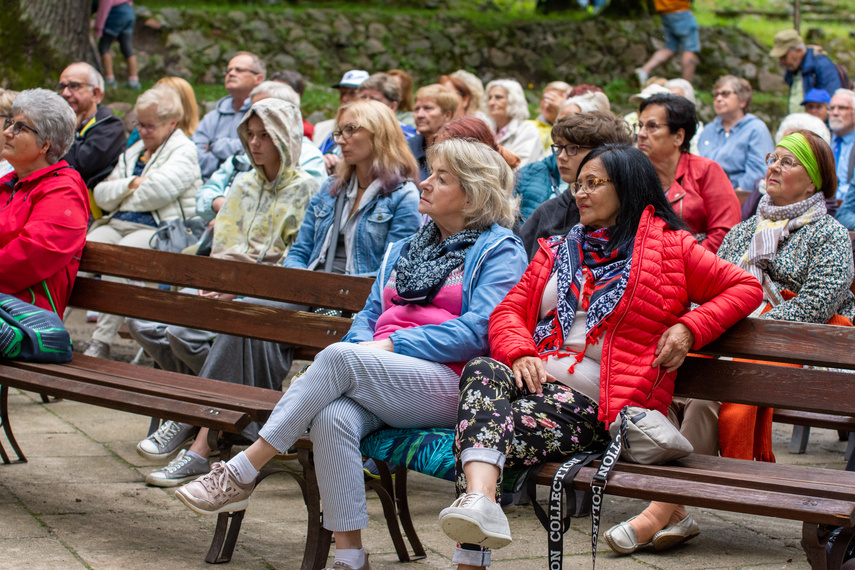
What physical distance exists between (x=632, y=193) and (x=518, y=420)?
0.92 metres

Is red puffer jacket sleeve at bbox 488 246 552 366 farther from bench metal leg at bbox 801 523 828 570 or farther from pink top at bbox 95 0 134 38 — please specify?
pink top at bbox 95 0 134 38

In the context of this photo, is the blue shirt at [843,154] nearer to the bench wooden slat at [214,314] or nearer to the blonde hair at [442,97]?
the blonde hair at [442,97]

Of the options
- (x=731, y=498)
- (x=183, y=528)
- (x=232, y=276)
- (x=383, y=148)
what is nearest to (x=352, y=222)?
(x=383, y=148)

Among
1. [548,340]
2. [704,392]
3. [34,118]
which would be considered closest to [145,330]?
[34,118]

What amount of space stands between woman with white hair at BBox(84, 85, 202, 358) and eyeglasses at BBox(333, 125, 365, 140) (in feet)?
6.40

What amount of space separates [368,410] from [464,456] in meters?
0.49

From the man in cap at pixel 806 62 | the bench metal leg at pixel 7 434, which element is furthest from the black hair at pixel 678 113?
the man in cap at pixel 806 62

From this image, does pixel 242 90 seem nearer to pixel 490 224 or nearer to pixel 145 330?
pixel 145 330

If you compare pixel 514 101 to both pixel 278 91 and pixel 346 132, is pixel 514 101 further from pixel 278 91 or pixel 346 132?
pixel 346 132

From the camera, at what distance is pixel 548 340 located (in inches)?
132

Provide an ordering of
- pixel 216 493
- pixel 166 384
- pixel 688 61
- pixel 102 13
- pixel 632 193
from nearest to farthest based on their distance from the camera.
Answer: pixel 216 493, pixel 632 193, pixel 166 384, pixel 102 13, pixel 688 61

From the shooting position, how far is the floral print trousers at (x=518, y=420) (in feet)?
9.73

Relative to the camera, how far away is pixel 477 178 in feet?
12.1

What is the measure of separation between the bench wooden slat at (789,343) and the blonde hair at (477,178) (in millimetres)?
989
